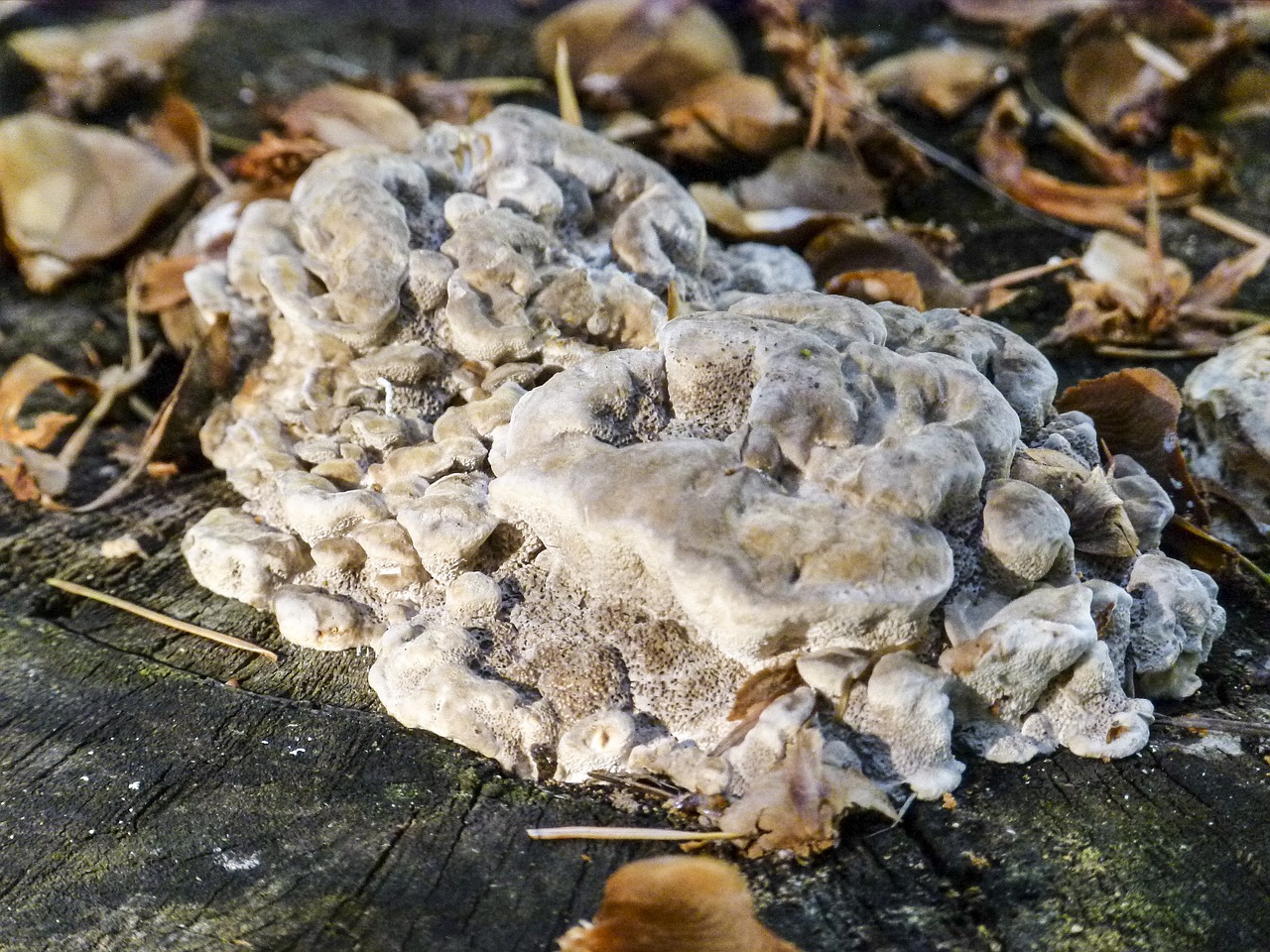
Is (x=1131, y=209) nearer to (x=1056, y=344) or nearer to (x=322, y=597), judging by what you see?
(x=1056, y=344)

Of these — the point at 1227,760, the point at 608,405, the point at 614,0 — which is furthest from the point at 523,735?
the point at 614,0

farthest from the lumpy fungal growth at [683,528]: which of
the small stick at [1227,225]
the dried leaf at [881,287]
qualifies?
the small stick at [1227,225]

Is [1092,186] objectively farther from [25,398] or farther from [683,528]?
[25,398]

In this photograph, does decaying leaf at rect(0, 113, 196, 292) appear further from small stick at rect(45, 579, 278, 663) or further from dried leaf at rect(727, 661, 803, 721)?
dried leaf at rect(727, 661, 803, 721)

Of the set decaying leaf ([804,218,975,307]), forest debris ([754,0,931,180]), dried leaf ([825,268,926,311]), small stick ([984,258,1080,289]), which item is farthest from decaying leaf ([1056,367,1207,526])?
forest debris ([754,0,931,180])

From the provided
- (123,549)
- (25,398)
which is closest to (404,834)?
(123,549)

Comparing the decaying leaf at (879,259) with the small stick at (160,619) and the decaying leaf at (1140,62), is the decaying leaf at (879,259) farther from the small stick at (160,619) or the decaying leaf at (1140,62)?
the small stick at (160,619)

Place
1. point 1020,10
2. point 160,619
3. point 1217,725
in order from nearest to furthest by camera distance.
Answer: point 1217,725 < point 160,619 < point 1020,10
